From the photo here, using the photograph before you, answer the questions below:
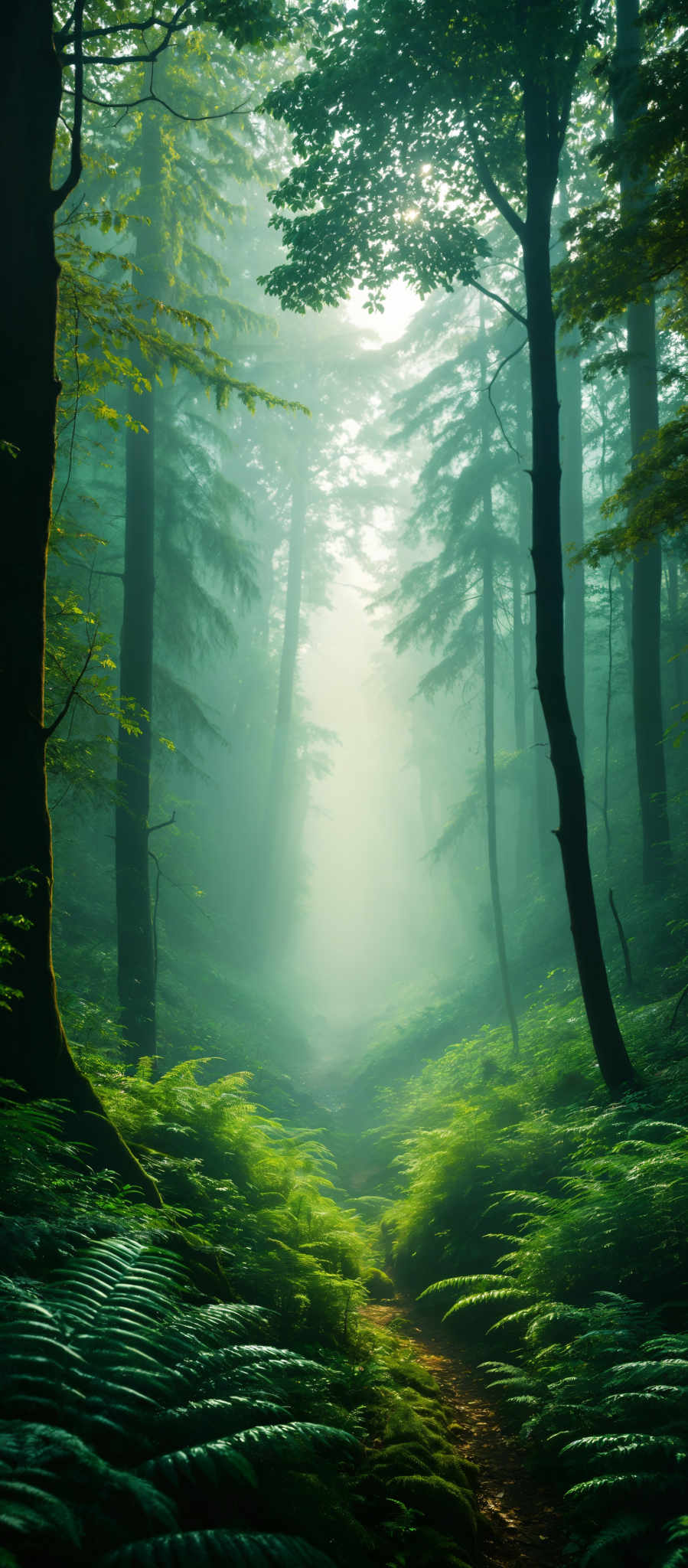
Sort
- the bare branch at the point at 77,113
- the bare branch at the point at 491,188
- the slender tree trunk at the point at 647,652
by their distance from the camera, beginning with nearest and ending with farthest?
the bare branch at the point at 77,113
the bare branch at the point at 491,188
the slender tree trunk at the point at 647,652

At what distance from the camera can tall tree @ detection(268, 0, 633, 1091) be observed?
672cm

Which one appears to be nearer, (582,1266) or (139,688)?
(582,1266)

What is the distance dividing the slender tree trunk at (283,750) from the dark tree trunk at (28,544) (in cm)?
1988

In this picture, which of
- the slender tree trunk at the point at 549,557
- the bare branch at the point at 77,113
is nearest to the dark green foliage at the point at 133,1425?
the slender tree trunk at the point at 549,557

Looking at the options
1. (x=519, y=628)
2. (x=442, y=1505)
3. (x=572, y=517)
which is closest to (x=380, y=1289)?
(x=442, y=1505)

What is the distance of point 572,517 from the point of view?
17734 millimetres

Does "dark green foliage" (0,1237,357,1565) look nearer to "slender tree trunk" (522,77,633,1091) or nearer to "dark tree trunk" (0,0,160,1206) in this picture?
"dark tree trunk" (0,0,160,1206)

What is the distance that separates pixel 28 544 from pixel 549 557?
4872 mm

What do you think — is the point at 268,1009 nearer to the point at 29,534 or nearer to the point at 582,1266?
the point at 582,1266

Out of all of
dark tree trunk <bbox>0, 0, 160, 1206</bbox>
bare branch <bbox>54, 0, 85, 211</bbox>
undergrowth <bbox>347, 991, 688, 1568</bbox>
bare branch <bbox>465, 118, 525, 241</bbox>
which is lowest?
undergrowth <bbox>347, 991, 688, 1568</bbox>

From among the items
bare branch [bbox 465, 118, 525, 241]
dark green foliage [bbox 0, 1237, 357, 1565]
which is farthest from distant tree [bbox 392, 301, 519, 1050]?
dark green foliage [bbox 0, 1237, 357, 1565]

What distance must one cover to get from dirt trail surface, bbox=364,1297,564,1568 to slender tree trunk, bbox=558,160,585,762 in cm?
1300

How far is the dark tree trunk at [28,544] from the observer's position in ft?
12.5

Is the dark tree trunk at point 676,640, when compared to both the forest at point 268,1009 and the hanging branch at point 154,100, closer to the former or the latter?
the forest at point 268,1009
